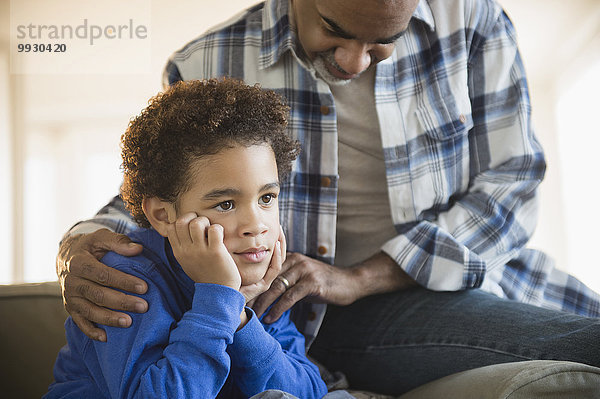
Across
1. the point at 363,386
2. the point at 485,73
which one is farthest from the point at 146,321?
the point at 485,73

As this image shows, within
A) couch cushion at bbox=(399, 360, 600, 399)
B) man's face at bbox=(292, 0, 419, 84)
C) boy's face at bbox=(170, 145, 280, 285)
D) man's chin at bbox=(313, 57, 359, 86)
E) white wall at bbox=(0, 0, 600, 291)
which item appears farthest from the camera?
white wall at bbox=(0, 0, 600, 291)

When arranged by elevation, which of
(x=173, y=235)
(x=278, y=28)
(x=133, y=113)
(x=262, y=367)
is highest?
(x=133, y=113)

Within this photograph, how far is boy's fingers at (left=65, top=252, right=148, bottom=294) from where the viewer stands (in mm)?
1015

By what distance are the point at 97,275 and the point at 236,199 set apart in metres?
0.31

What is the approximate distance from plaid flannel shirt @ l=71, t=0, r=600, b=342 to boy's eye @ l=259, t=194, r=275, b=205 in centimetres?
43

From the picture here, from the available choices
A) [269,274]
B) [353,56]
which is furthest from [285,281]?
[353,56]

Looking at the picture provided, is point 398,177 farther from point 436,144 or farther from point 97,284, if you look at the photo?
point 97,284

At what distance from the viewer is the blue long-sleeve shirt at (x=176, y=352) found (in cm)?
90

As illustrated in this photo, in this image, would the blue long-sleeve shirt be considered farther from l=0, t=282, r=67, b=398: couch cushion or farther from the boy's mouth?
l=0, t=282, r=67, b=398: couch cushion

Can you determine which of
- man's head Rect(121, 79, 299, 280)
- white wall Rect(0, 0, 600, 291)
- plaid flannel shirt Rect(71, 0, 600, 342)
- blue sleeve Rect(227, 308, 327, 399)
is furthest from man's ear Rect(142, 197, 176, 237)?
white wall Rect(0, 0, 600, 291)

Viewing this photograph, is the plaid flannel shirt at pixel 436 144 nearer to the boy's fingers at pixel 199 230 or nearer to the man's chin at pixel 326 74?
the man's chin at pixel 326 74

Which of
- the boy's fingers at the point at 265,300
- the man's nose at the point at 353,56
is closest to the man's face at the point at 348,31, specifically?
the man's nose at the point at 353,56

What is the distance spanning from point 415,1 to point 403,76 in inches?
11.3

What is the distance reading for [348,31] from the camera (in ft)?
4.20
